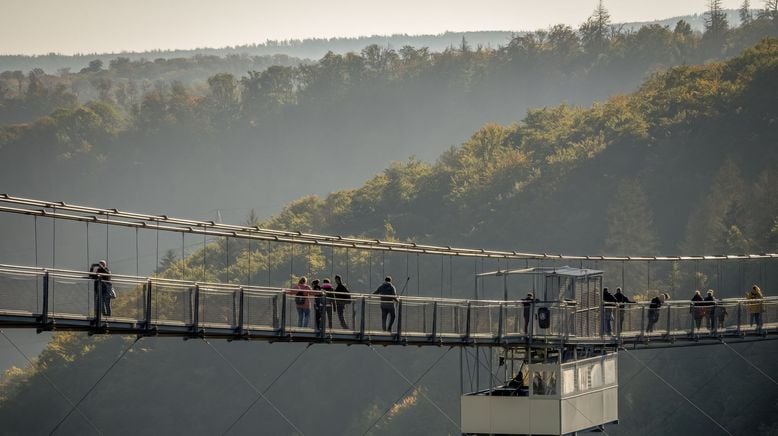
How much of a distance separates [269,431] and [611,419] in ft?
320

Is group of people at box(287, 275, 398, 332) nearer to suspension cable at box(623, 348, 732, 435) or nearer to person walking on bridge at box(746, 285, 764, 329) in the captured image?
person walking on bridge at box(746, 285, 764, 329)

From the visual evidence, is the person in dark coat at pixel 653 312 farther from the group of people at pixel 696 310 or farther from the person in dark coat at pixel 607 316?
the person in dark coat at pixel 607 316

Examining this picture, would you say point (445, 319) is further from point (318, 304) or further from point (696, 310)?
point (696, 310)

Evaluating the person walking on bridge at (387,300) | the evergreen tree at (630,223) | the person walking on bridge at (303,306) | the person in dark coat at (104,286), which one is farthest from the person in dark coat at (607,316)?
the evergreen tree at (630,223)

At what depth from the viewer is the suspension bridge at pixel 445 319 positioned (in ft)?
212

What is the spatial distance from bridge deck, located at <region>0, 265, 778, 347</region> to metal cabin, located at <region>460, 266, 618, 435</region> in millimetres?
127

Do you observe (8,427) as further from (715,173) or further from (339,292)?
(339,292)

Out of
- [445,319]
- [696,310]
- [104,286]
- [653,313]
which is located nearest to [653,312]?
[653,313]

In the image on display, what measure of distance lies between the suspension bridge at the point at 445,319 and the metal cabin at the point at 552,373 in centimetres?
5

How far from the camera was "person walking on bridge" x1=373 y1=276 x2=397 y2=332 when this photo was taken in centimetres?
7181

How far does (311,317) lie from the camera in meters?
72.3

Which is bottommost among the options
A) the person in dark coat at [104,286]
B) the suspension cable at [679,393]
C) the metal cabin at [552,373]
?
the suspension cable at [679,393]

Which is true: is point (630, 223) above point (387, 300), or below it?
above

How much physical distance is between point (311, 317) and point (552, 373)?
1015 centimetres
